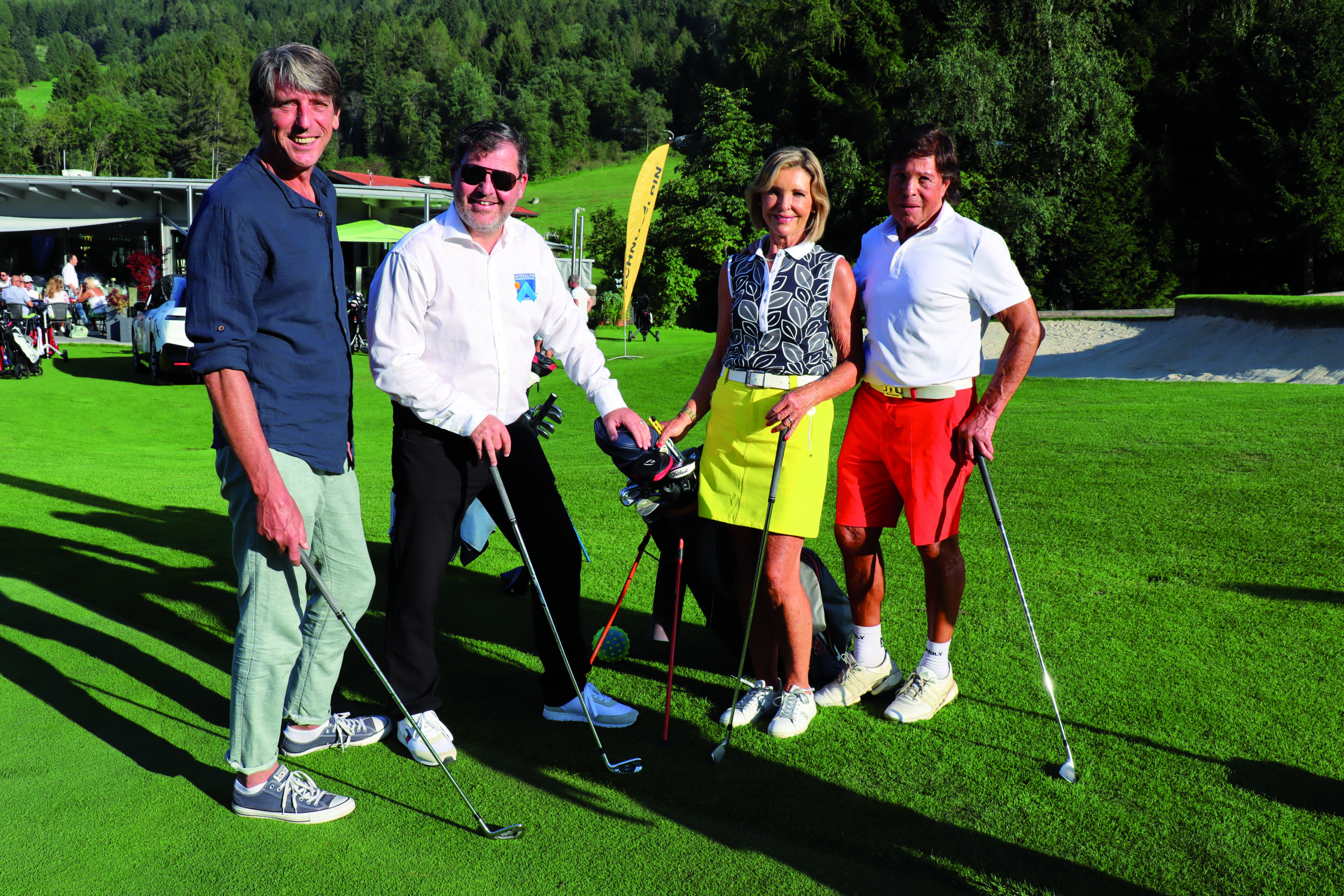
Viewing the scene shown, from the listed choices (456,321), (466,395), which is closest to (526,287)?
(456,321)

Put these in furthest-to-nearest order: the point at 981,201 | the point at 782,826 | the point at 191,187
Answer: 1. the point at 981,201
2. the point at 191,187
3. the point at 782,826

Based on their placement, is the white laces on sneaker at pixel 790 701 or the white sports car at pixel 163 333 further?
the white sports car at pixel 163 333

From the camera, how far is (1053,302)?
36.1 meters

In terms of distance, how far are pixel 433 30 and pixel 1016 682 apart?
12766 centimetres

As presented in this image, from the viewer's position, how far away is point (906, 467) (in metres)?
3.41

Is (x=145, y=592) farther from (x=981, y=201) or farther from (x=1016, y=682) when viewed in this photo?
(x=981, y=201)

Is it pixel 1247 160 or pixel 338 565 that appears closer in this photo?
pixel 338 565

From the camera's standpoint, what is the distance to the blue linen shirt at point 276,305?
2.41 m

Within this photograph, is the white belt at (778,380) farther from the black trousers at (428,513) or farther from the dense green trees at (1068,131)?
the dense green trees at (1068,131)

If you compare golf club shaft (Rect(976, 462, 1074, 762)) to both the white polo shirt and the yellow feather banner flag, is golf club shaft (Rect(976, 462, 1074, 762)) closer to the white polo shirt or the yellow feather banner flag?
the white polo shirt

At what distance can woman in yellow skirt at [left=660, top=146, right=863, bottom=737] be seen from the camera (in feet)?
10.8

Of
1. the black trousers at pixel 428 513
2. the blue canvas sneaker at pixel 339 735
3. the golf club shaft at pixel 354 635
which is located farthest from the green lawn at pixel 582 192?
the golf club shaft at pixel 354 635

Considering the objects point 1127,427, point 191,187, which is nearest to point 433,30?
point 191,187

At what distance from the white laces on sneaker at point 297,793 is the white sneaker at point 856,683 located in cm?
176
